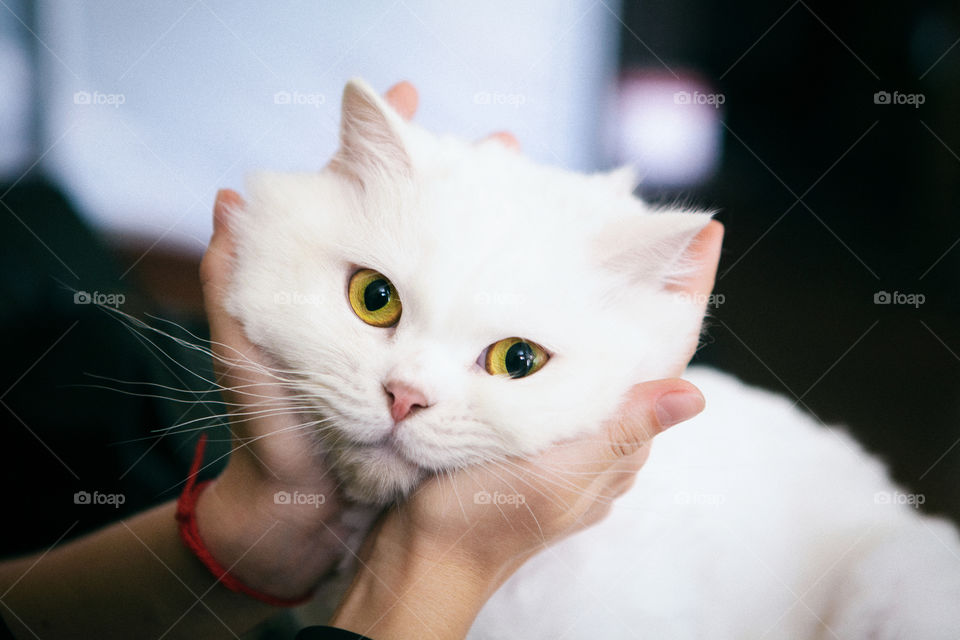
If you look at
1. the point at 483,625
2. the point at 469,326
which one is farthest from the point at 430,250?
the point at 483,625

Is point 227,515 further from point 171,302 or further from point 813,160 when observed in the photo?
point 813,160

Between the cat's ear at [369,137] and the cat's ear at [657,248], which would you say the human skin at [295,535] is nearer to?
the cat's ear at [657,248]

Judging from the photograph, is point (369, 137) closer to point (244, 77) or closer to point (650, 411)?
point (244, 77)

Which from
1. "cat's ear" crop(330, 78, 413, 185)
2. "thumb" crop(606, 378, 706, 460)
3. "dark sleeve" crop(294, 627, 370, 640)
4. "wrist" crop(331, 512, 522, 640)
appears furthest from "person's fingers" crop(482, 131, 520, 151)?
"dark sleeve" crop(294, 627, 370, 640)

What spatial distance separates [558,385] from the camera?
0.85m

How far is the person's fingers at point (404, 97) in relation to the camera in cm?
110

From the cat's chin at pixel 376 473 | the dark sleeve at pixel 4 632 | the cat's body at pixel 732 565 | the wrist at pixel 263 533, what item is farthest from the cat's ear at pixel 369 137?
the dark sleeve at pixel 4 632

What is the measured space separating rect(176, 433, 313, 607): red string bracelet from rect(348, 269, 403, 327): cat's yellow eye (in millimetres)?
470

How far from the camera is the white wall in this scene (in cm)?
105

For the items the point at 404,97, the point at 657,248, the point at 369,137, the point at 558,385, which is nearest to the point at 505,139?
the point at 404,97

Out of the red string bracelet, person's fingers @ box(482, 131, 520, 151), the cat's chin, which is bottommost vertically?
the red string bracelet

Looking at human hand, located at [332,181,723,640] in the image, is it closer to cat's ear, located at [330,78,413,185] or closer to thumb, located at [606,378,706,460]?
thumb, located at [606,378,706,460]

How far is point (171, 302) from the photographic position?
1.08 meters

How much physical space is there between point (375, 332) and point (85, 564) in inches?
28.1
